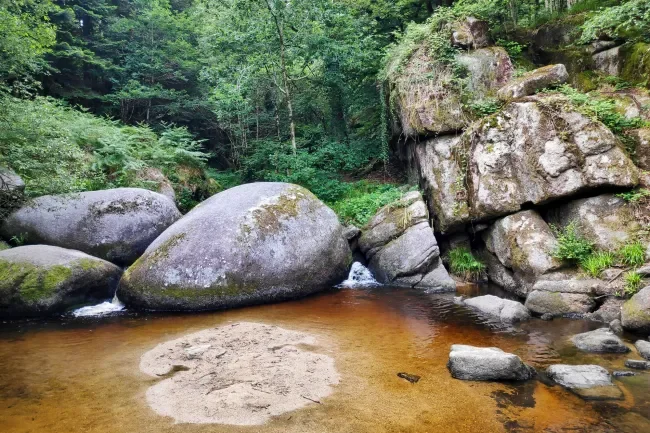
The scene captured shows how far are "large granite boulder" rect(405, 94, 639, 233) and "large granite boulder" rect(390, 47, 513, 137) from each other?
742mm

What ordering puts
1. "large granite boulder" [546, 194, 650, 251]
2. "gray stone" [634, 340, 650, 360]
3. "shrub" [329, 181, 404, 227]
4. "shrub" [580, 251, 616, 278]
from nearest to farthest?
1. "gray stone" [634, 340, 650, 360]
2. "shrub" [580, 251, 616, 278]
3. "large granite boulder" [546, 194, 650, 251]
4. "shrub" [329, 181, 404, 227]

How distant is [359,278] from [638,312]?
6011 millimetres

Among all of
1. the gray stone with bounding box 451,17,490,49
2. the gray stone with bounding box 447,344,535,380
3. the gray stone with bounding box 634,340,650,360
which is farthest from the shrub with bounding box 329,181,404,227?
the gray stone with bounding box 447,344,535,380

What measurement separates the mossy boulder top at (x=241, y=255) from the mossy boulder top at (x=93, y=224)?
1.42 m

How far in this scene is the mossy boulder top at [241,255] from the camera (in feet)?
26.4

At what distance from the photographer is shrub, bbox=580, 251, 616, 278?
7.69 m

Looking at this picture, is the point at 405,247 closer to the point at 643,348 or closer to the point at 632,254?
the point at 632,254

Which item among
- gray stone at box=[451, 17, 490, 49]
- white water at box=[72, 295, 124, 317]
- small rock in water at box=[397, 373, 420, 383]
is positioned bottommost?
small rock in water at box=[397, 373, 420, 383]

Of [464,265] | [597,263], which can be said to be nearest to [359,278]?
[464,265]

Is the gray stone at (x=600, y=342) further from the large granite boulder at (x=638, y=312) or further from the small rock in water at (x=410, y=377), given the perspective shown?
the small rock in water at (x=410, y=377)

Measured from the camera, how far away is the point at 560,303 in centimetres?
748

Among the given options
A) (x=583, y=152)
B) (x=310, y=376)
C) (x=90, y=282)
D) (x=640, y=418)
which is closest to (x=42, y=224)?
(x=90, y=282)

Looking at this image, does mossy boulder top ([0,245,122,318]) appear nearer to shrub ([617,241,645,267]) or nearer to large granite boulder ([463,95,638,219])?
large granite boulder ([463,95,638,219])

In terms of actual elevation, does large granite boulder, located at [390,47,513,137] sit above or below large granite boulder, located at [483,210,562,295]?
above
